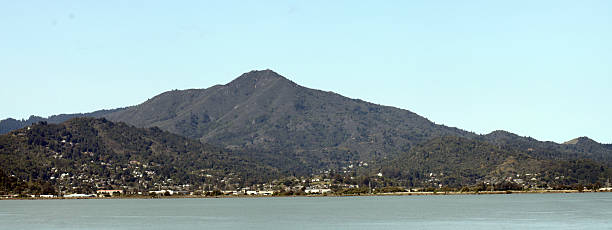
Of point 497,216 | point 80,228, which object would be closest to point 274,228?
point 80,228

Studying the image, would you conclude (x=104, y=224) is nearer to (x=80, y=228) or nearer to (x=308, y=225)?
(x=80, y=228)

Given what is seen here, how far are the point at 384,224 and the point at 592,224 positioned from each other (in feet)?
114

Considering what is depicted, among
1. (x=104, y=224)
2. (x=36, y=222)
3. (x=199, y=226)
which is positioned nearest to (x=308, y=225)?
(x=199, y=226)

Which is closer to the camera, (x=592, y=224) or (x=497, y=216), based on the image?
(x=592, y=224)

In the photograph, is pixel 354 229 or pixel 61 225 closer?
pixel 354 229

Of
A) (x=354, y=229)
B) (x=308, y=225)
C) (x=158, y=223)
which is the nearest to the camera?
(x=354, y=229)

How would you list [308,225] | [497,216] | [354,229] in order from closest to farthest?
1. [354,229]
2. [308,225]
3. [497,216]

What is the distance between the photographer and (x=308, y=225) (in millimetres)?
139125

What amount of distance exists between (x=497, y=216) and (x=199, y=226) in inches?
2389

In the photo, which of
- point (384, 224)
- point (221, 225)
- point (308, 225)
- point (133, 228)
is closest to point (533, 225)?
point (384, 224)

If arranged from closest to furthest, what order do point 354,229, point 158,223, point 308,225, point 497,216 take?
point 354,229 → point 308,225 → point 158,223 → point 497,216

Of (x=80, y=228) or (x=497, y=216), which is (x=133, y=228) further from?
(x=497, y=216)

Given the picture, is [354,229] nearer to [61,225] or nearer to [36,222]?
[61,225]

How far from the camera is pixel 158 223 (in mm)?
149125
